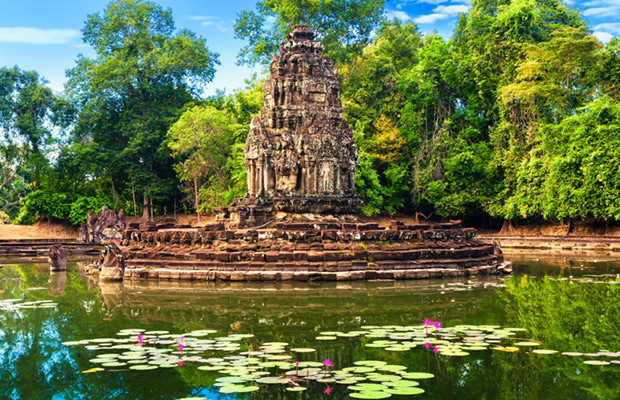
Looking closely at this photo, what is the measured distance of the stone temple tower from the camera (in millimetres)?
15805

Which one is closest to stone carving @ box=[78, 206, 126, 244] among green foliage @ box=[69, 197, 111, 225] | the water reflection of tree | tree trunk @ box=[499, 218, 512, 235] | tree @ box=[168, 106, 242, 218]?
tree @ box=[168, 106, 242, 218]

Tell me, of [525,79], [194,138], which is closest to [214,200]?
[194,138]

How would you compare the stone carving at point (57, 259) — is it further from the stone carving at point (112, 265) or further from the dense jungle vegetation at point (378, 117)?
the dense jungle vegetation at point (378, 117)

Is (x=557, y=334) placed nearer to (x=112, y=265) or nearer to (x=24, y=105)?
(x=112, y=265)

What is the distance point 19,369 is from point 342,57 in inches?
1072

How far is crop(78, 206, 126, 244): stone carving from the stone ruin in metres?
11.4

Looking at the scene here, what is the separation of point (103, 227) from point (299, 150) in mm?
14207

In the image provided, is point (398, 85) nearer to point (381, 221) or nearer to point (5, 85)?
point (381, 221)

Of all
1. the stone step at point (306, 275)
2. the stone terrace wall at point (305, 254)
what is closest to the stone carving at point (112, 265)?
the stone terrace wall at point (305, 254)

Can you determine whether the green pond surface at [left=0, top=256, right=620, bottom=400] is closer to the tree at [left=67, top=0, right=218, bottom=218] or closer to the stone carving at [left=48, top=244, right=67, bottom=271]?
the stone carving at [left=48, top=244, right=67, bottom=271]

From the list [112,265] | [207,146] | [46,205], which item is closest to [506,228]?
[207,146]

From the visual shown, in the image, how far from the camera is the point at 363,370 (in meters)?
4.89

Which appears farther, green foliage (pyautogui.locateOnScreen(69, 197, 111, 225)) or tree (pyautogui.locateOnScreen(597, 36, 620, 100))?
green foliage (pyautogui.locateOnScreen(69, 197, 111, 225))

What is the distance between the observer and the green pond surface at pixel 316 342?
4.54 metres
